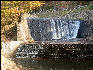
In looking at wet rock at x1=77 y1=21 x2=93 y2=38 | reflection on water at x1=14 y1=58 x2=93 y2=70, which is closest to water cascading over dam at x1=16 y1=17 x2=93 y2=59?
wet rock at x1=77 y1=21 x2=93 y2=38

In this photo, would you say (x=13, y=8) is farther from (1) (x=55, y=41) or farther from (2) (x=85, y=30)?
(2) (x=85, y=30)

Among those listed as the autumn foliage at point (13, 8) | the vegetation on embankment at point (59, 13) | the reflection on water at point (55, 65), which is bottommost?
the reflection on water at point (55, 65)

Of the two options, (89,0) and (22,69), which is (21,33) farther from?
(89,0)

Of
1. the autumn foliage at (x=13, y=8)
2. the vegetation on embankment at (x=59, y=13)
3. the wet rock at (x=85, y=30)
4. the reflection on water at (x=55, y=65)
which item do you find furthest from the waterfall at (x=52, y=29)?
the reflection on water at (x=55, y=65)

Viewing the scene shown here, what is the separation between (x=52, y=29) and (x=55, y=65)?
9633 millimetres

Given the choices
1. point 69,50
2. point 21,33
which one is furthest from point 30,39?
point 69,50

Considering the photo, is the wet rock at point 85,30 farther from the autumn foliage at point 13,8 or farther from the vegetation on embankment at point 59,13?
the autumn foliage at point 13,8

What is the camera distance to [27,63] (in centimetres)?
2045

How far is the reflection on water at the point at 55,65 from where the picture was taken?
19.1 m

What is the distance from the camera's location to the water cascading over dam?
2259 cm

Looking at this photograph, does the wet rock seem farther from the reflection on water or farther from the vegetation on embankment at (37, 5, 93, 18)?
the reflection on water

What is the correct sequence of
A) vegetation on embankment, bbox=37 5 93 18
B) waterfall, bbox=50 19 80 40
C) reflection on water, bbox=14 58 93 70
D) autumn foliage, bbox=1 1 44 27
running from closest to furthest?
autumn foliage, bbox=1 1 44 27, reflection on water, bbox=14 58 93 70, waterfall, bbox=50 19 80 40, vegetation on embankment, bbox=37 5 93 18

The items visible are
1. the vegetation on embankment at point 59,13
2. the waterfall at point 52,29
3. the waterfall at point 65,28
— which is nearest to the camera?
the waterfall at point 52,29

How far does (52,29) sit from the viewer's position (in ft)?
95.8
